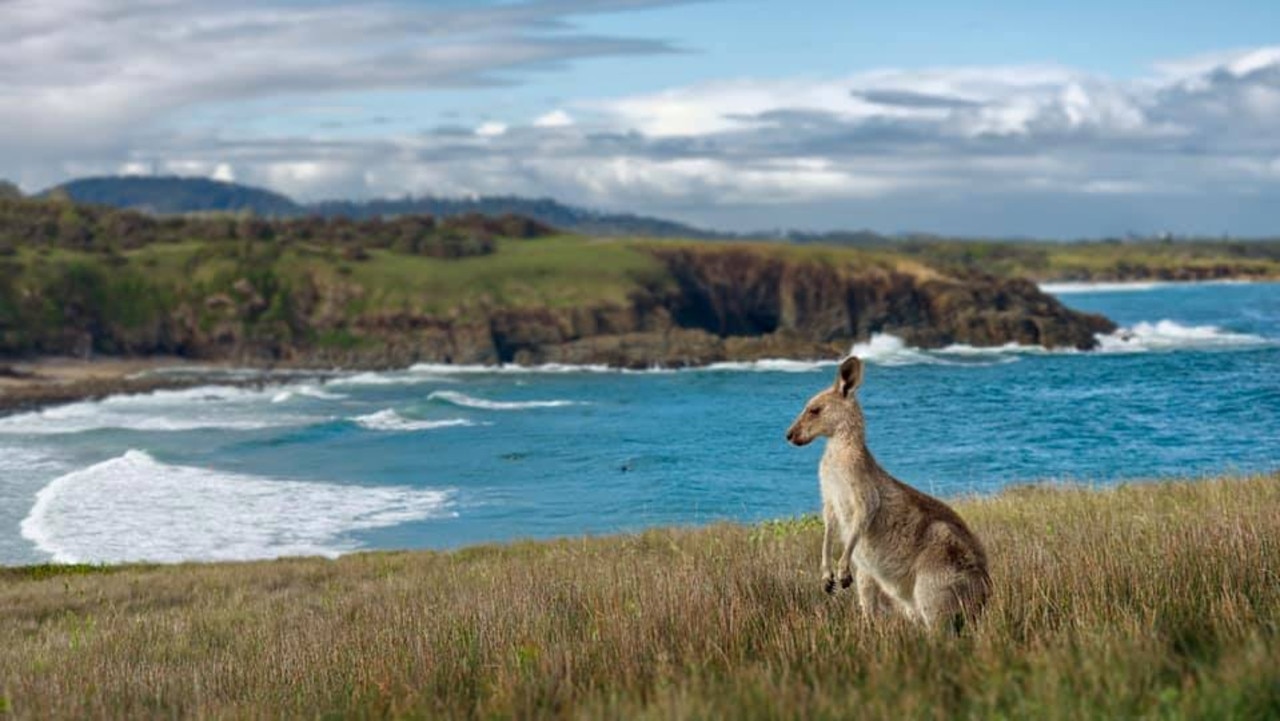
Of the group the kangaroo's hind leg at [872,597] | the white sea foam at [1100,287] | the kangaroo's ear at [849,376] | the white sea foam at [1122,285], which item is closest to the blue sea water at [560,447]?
the kangaroo's hind leg at [872,597]

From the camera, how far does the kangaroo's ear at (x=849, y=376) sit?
7406 millimetres

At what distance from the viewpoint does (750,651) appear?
24.4ft

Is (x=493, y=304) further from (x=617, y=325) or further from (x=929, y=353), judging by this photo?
(x=929, y=353)

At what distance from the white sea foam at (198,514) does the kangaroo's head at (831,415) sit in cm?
2363

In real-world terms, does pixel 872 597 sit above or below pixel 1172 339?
above

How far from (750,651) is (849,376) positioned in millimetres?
1680

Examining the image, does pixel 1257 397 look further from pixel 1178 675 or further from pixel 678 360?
pixel 1178 675

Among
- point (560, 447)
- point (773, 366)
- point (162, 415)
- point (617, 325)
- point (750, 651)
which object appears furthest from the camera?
point (617, 325)

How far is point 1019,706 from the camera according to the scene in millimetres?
5457

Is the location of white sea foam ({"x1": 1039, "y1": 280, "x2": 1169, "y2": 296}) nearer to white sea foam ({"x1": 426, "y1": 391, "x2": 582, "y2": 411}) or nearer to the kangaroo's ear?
white sea foam ({"x1": 426, "y1": 391, "x2": 582, "y2": 411})

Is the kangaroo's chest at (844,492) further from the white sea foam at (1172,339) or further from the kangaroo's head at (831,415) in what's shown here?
the white sea foam at (1172,339)

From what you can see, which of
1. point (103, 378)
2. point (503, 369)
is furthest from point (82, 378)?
point (503, 369)

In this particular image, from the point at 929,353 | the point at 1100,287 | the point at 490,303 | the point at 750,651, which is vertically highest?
the point at 490,303

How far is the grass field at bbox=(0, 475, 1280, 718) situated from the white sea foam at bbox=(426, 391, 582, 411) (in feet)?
165
